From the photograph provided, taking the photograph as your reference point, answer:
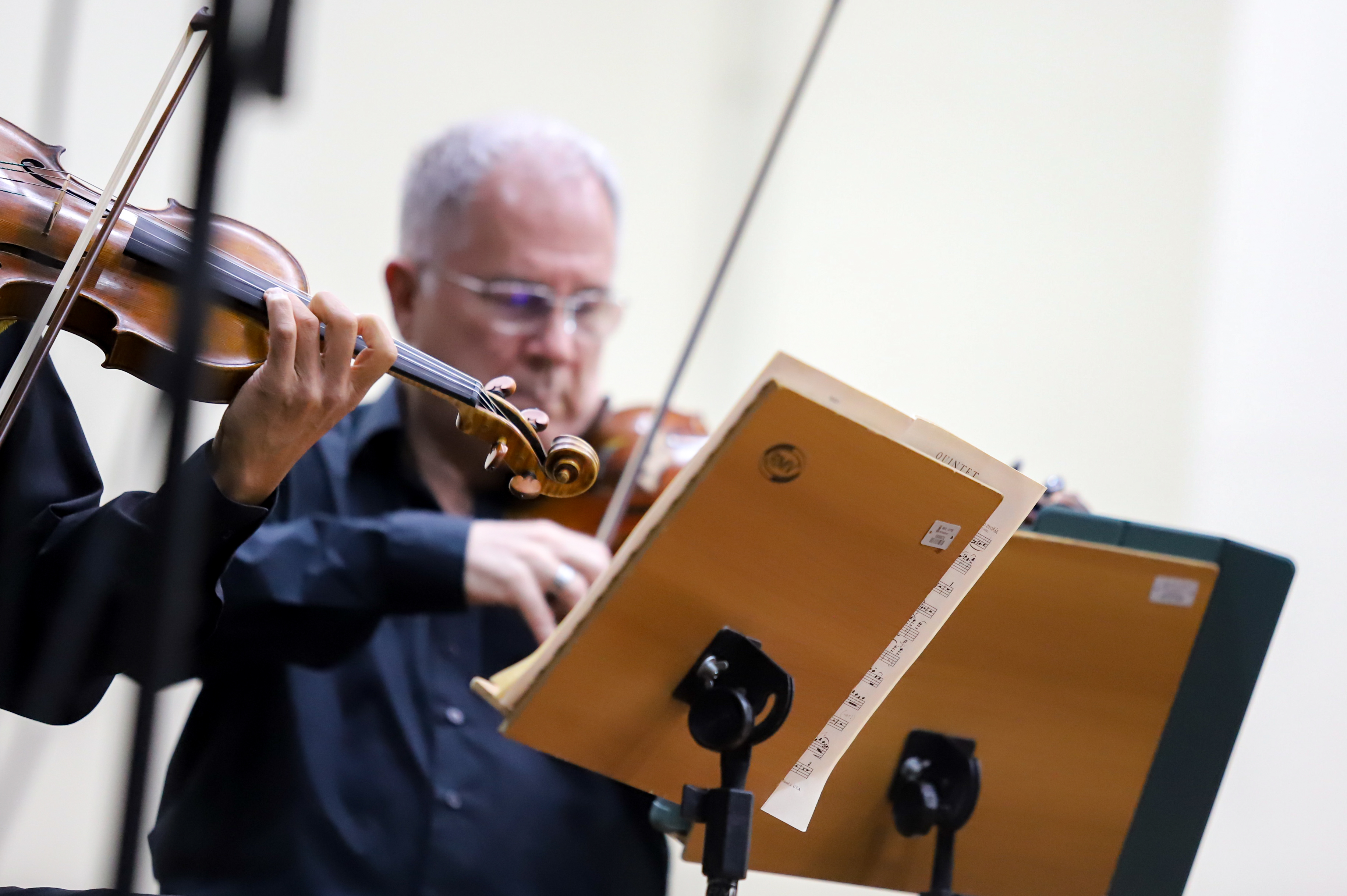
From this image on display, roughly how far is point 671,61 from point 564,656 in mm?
1616

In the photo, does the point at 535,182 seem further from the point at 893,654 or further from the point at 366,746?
the point at 893,654

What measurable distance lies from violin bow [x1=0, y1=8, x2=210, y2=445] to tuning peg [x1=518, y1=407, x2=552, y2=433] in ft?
0.87

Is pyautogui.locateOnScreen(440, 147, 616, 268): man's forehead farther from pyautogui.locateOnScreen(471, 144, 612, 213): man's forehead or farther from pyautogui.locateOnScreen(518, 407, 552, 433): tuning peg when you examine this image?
pyautogui.locateOnScreen(518, 407, 552, 433): tuning peg

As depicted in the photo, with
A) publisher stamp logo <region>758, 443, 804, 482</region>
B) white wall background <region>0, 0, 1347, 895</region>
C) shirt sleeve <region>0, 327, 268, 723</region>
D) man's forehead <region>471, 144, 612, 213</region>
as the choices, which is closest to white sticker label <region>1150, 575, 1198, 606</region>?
publisher stamp logo <region>758, 443, 804, 482</region>

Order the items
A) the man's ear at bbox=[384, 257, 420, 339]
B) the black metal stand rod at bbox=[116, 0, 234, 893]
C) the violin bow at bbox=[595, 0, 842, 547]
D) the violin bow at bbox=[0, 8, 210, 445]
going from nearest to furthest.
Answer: the black metal stand rod at bbox=[116, 0, 234, 893] → the violin bow at bbox=[0, 8, 210, 445] → the violin bow at bbox=[595, 0, 842, 547] → the man's ear at bbox=[384, 257, 420, 339]

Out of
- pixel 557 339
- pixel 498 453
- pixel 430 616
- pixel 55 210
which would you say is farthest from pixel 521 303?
pixel 55 210

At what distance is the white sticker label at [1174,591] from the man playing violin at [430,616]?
15.5 inches

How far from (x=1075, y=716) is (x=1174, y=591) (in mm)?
104

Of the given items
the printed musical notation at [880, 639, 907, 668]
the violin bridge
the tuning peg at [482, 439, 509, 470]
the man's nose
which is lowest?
the printed musical notation at [880, 639, 907, 668]

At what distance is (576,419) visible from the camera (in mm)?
1157

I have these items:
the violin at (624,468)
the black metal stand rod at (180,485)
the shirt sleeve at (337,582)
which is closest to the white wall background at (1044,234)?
the violin at (624,468)

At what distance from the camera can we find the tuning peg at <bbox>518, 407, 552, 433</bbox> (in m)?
0.73

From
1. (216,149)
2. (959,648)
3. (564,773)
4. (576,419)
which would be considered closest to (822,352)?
(576,419)

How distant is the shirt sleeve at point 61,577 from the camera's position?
2.11 ft
